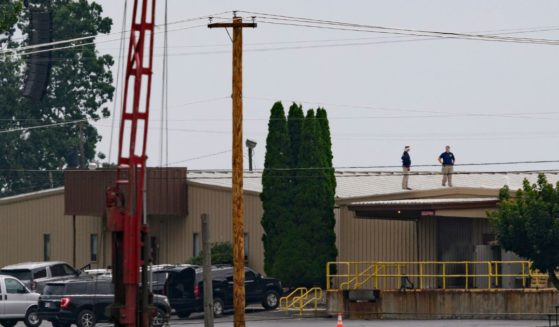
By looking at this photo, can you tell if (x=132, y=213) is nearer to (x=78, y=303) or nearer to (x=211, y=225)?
(x=78, y=303)

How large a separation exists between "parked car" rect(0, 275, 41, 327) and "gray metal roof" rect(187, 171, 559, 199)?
1646cm

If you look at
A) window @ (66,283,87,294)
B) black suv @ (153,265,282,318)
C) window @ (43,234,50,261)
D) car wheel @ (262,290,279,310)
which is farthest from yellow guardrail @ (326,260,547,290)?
window @ (43,234,50,261)

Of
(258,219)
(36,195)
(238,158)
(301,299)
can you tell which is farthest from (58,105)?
(238,158)

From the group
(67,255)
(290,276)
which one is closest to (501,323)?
(290,276)

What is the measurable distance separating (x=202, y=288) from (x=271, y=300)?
14.4 ft

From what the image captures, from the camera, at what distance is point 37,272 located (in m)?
58.7

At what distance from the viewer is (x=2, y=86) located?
10575 centimetres

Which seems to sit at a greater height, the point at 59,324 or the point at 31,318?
the point at 31,318

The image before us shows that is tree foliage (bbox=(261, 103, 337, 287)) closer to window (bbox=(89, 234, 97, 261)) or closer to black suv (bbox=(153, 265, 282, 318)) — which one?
black suv (bbox=(153, 265, 282, 318))

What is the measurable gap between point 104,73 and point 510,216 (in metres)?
60.0

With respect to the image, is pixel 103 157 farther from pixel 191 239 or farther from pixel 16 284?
pixel 16 284

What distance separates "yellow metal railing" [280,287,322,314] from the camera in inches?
2240

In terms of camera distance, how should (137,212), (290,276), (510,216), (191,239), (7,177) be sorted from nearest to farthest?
1. (137,212)
2. (510,216)
3. (290,276)
4. (191,239)
5. (7,177)

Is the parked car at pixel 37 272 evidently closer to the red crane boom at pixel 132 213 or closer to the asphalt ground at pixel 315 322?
the asphalt ground at pixel 315 322
